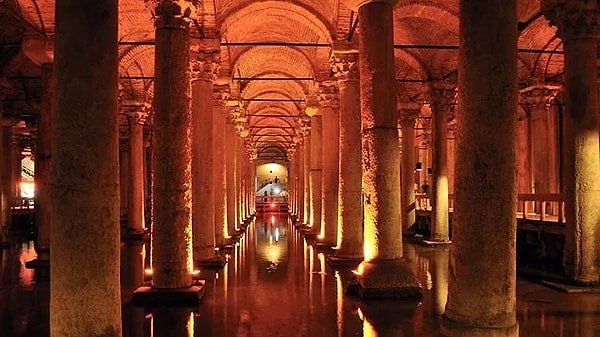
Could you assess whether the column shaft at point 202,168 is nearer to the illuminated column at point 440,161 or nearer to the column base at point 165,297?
the column base at point 165,297

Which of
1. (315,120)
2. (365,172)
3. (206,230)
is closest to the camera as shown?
(365,172)

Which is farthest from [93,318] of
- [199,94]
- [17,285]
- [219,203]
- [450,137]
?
[450,137]

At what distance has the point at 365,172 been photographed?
379 inches

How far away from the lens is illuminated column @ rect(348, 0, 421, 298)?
9.30m

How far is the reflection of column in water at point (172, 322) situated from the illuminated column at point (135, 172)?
13994 millimetres

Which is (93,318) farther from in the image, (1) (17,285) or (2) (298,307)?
(1) (17,285)

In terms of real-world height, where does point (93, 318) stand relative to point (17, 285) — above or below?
above

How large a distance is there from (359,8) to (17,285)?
8.57 meters

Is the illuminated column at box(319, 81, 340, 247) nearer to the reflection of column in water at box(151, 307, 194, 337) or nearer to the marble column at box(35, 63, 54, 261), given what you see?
the marble column at box(35, 63, 54, 261)

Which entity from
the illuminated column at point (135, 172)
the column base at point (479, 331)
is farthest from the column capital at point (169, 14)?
the illuminated column at point (135, 172)

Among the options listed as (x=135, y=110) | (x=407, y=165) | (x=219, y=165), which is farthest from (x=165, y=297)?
(x=135, y=110)

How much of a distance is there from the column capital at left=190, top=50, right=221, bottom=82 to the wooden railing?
21.0 feet

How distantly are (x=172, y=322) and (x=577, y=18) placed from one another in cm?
925

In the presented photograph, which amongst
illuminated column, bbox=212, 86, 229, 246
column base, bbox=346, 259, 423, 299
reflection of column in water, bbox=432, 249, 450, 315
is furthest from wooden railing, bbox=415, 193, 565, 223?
illuminated column, bbox=212, 86, 229, 246
